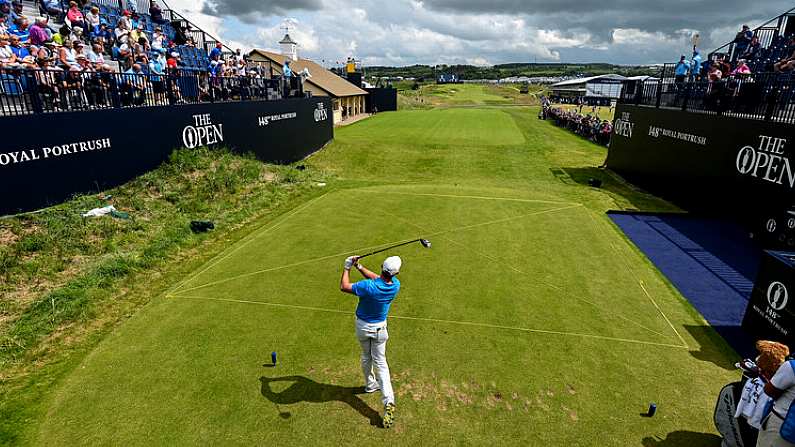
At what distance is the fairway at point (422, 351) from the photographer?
5887mm

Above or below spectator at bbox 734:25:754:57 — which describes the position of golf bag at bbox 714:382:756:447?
below

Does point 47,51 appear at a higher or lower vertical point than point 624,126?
higher

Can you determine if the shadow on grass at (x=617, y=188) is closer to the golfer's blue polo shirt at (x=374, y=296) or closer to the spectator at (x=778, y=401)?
the spectator at (x=778, y=401)

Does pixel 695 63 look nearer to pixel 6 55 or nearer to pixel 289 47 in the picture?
pixel 6 55

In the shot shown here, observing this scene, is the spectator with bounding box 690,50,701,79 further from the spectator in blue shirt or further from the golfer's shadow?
the spectator in blue shirt

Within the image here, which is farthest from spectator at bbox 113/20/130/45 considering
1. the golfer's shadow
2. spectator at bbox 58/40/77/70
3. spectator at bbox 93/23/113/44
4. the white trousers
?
the white trousers

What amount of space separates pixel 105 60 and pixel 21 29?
99.0 inches

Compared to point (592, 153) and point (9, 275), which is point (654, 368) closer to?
point (9, 275)

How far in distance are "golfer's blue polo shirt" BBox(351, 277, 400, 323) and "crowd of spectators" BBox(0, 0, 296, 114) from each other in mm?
11939

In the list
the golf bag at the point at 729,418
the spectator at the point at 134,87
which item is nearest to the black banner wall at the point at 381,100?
the spectator at the point at 134,87

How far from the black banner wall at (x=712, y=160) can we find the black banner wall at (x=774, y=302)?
613 centimetres

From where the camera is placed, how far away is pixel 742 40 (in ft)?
70.1

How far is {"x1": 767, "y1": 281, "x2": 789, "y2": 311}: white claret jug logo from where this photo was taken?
744cm

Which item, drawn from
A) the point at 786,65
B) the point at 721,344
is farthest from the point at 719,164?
the point at 721,344
